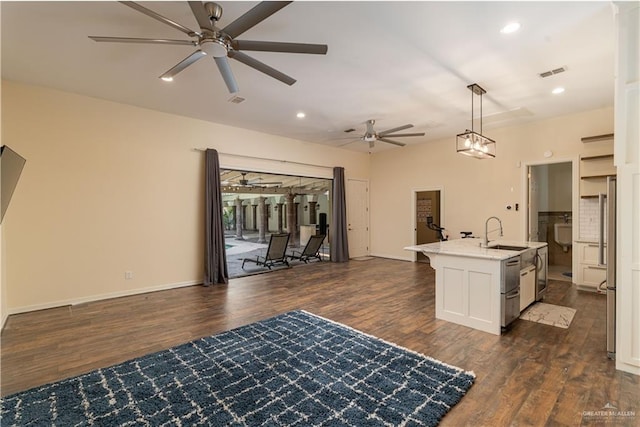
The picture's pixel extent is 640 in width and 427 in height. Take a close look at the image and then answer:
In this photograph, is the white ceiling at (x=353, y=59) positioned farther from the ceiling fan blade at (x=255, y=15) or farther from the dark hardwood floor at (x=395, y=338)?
the dark hardwood floor at (x=395, y=338)

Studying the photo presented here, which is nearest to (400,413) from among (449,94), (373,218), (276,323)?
(276,323)

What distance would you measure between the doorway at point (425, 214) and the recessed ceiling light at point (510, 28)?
16.8 ft

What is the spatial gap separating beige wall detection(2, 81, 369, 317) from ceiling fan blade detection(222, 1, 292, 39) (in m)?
3.60

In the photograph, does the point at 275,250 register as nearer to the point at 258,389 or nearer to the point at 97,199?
the point at 97,199

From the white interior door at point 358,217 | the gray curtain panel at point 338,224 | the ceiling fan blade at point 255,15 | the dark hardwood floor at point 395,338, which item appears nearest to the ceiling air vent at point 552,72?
the dark hardwood floor at point 395,338

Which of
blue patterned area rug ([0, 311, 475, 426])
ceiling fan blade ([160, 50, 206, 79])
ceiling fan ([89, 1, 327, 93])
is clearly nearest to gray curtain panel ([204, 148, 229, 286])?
blue patterned area rug ([0, 311, 475, 426])

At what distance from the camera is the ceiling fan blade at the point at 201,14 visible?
1980 mm

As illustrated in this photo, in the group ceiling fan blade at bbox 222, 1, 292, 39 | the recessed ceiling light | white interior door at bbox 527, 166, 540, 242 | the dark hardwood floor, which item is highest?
the recessed ceiling light

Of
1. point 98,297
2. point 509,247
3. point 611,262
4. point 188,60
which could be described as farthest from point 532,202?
point 98,297

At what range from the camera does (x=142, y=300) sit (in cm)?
459

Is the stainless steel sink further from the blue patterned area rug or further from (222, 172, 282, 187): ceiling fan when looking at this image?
(222, 172, 282, 187): ceiling fan

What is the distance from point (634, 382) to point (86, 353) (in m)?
4.92

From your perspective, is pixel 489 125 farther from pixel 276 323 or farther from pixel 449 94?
pixel 276 323

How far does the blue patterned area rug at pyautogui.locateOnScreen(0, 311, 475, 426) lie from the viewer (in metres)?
1.93
